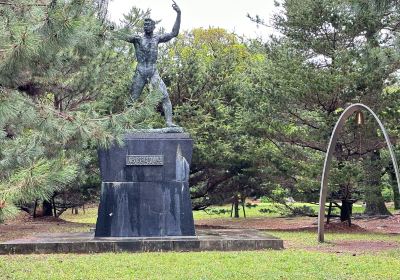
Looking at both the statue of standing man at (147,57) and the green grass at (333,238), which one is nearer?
the statue of standing man at (147,57)

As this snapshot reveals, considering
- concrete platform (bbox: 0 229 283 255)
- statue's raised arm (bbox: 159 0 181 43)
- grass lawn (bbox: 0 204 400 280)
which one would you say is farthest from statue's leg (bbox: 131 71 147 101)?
grass lawn (bbox: 0 204 400 280)

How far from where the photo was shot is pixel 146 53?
455 inches

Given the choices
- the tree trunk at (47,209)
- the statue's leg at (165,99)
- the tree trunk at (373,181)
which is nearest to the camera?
the statue's leg at (165,99)

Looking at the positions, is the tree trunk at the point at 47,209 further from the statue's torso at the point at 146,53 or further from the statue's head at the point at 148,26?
the statue's head at the point at 148,26

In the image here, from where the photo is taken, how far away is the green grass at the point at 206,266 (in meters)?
7.72

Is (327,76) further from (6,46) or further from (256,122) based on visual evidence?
(6,46)

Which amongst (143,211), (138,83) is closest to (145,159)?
(143,211)

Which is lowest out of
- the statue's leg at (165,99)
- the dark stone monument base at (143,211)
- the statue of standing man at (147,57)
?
the dark stone monument base at (143,211)

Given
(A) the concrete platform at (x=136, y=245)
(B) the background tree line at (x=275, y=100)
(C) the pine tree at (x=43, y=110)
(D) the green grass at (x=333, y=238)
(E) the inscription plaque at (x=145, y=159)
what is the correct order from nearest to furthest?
1. (C) the pine tree at (x=43, y=110)
2. (A) the concrete platform at (x=136, y=245)
3. (E) the inscription plaque at (x=145, y=159)
4. (D) the green grass at (x=333, y=238)
5. (B) the background tree line at (x=275, y=100)

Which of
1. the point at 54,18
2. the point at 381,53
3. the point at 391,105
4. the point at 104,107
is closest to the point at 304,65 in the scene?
the point at 391,105

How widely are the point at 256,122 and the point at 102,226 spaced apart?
6.59 meters

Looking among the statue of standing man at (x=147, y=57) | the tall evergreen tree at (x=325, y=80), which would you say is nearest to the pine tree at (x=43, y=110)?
the statue of standing man at (x=147, y=57)

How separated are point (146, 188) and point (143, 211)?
0.39 m

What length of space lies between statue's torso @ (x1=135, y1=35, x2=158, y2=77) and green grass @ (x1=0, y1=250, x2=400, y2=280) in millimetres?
3420
